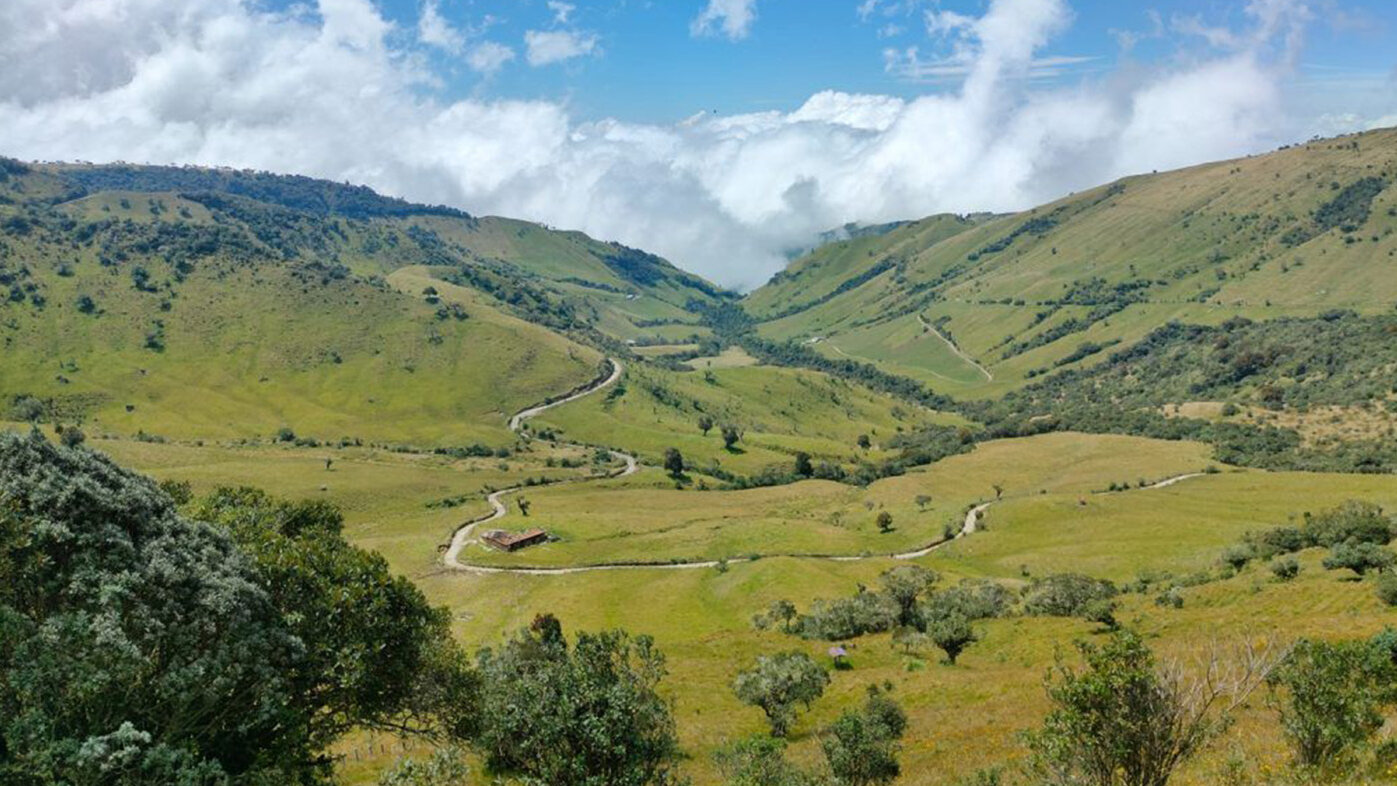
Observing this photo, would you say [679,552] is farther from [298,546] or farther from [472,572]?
[298,546]

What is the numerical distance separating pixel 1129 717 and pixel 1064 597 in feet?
244

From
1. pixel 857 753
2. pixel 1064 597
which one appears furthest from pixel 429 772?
pixel 1064 597

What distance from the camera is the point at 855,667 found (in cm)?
7631

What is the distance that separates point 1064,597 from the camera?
3319 inches

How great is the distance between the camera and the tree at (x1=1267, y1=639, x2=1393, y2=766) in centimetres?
2361

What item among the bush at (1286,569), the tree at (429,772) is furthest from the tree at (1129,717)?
the bush at (1286,569)

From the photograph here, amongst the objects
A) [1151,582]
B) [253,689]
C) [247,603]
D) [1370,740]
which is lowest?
[1151,582]

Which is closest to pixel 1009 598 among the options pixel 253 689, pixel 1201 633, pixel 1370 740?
pixel 1201 633

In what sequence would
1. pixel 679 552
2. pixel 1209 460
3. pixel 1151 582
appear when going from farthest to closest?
pixel 1209 460 < pixel 679 552 < pixel 1151 582

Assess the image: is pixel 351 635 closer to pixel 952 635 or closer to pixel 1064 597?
pixel 952 635

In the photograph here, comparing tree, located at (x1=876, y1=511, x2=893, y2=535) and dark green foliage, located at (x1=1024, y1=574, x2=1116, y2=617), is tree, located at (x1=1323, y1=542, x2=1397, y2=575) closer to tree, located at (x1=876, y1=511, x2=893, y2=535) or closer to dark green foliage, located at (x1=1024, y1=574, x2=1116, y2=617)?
dark green foliage, located at (x1=1024, y1=574, x2=1116, y2=617)

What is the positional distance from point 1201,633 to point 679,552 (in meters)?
96.3

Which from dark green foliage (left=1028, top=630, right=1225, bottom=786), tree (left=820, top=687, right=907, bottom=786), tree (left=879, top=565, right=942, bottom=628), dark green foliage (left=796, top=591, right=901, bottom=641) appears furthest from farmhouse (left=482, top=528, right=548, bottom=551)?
dark green foliage (left=1028, top=630, right=1225, bottom=786)

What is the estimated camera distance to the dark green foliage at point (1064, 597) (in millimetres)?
83375
